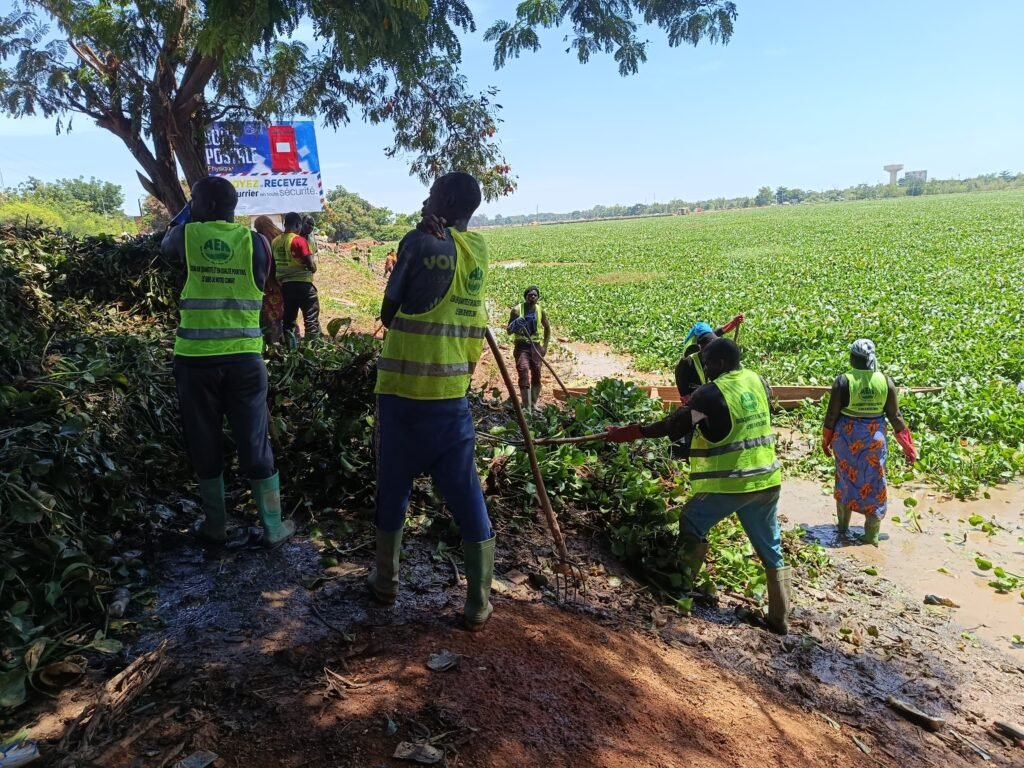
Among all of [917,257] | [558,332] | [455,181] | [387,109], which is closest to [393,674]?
[455,181]

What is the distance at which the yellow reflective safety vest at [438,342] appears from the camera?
2.80m

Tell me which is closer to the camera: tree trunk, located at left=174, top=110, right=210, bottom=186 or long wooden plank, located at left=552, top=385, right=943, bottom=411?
tree trunk, located at left=174, top=110, right=210, bottom=186

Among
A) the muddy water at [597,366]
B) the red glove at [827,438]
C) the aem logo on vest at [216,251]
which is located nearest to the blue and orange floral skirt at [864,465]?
the red glove at [827,438]

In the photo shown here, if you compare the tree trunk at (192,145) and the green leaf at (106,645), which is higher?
the tree trunk at (192,145)

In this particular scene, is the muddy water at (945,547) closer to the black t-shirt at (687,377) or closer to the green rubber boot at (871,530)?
the green rubber boot at (871,530)

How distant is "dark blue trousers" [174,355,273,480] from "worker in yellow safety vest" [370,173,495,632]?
0.84 meters

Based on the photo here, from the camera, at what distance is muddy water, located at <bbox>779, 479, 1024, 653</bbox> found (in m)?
4.50

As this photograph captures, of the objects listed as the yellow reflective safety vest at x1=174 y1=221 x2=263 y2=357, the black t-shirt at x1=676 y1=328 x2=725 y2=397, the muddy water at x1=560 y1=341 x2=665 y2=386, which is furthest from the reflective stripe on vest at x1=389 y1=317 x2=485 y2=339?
the muddy water at x1=560 y1=341 x2=665 y2=386

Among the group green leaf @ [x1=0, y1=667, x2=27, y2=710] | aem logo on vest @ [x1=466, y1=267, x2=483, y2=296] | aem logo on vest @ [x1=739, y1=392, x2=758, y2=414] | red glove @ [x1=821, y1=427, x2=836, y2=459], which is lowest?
red glove @ [x1=821, y1=427, x2=836, y2=459]

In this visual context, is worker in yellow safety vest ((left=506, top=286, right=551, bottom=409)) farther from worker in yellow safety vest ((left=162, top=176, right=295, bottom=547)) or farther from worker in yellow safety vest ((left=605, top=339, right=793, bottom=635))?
worker in yellow safety vest ((left=162, top=176, right=295, bottom=547))

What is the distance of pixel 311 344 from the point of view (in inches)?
209

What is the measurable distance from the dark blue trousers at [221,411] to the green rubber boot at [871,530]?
15.5 ft

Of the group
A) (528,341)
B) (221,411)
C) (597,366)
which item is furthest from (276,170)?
(221,411)

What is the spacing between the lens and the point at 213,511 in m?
3.46
